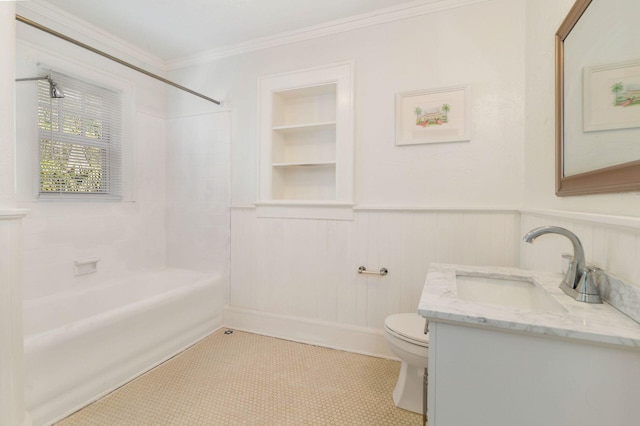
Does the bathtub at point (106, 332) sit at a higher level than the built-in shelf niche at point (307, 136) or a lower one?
lower

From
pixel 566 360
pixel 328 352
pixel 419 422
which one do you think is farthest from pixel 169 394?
pixel 566 360

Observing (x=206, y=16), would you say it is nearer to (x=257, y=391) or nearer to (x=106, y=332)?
(x=106, y=332)

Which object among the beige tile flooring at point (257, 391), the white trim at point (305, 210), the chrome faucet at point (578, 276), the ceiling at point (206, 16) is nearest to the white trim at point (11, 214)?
the beige tile flooring at point (257, 391)

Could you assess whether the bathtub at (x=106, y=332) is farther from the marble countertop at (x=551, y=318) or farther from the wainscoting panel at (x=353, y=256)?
the marble countertop at (x=551, y=318)

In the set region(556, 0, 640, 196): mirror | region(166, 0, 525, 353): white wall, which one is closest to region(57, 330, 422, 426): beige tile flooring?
region(166, 0, 525, 353): white wall

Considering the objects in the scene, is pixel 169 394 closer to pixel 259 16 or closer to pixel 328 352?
pixel 328 352

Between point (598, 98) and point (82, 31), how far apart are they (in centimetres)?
308

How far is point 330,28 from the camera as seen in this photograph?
219 cm

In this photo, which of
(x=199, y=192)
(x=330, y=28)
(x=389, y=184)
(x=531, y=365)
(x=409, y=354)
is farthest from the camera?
(x=199, y=192)

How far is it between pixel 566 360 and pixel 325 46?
7.44 ft

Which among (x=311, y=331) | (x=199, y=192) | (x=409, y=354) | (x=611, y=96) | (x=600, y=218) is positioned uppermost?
(x=611, y=96)

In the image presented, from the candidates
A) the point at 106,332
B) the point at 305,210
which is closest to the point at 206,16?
the point at 305,210

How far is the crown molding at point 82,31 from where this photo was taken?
1.93m

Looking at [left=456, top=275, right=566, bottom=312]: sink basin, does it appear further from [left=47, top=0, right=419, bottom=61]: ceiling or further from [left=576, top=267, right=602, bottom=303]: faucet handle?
[left=47, top=0, right=419, bottom=61]: ceiling
